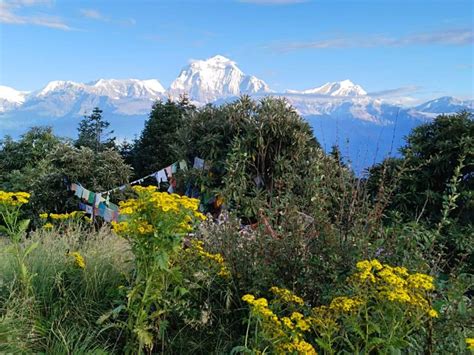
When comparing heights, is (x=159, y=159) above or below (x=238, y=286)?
below

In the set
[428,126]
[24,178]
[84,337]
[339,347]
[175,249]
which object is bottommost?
[24,178]

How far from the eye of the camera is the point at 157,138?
13.8 metres

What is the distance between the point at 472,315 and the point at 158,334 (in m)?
1.58

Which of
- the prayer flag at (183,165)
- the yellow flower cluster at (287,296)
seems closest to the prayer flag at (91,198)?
the prayer flag at (183,165)

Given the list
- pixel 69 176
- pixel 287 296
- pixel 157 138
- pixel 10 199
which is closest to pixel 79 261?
pixel 10 199

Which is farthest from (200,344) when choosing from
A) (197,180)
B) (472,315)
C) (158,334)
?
(197,180)

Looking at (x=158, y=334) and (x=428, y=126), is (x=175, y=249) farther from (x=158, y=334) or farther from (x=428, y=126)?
(x=428, y=126)

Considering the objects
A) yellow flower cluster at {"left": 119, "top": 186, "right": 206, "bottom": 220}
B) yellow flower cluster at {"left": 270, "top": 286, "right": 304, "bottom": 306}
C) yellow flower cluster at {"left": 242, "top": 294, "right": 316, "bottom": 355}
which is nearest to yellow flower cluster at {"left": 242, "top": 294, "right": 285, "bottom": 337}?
yellow flower cluster at {"left": 242, "top": 294, "right": 316, "bottom": 355}

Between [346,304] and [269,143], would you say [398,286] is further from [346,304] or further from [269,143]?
[269,143]

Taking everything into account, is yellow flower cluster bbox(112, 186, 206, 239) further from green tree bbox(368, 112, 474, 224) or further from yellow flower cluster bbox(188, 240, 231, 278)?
green tree bbox(368, 112, 474, 224)

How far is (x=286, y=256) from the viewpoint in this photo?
2.65 metres

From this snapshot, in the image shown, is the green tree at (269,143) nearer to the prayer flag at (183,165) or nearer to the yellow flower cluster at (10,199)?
the prayer flag at (183,165)

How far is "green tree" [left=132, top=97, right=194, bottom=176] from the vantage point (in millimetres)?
13492

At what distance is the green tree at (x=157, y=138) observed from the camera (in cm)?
1349
